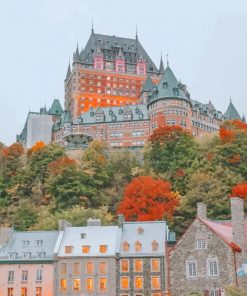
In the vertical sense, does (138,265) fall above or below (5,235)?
below

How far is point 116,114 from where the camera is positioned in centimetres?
13412

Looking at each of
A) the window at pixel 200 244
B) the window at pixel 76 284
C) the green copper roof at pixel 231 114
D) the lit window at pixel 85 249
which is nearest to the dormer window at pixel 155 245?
the window at pixel 200 244

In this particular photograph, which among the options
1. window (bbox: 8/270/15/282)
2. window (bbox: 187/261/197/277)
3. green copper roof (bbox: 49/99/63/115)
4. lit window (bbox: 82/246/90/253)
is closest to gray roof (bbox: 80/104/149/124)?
green copper roof (bbox: 49/99/63/115)

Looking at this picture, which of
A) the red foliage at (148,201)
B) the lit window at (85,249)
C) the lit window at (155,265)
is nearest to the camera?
the lit window at (155,265)

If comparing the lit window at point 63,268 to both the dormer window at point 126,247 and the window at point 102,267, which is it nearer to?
the window at point 102,267

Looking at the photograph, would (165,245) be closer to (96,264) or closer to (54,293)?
(96,264)

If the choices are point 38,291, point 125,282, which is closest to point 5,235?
point 38,291

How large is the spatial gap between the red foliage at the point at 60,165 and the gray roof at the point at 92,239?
95.2ft

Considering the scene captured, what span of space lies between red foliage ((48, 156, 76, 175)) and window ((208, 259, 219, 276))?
1605 inches

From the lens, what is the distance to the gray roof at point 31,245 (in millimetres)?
60750

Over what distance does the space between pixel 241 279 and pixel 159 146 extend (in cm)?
5011

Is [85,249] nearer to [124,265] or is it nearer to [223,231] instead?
[124,265]

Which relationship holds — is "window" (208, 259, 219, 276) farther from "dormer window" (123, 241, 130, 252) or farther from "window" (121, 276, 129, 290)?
"dormer window" (123, 241, 130, 252)

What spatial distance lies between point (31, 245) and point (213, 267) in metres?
18.2
